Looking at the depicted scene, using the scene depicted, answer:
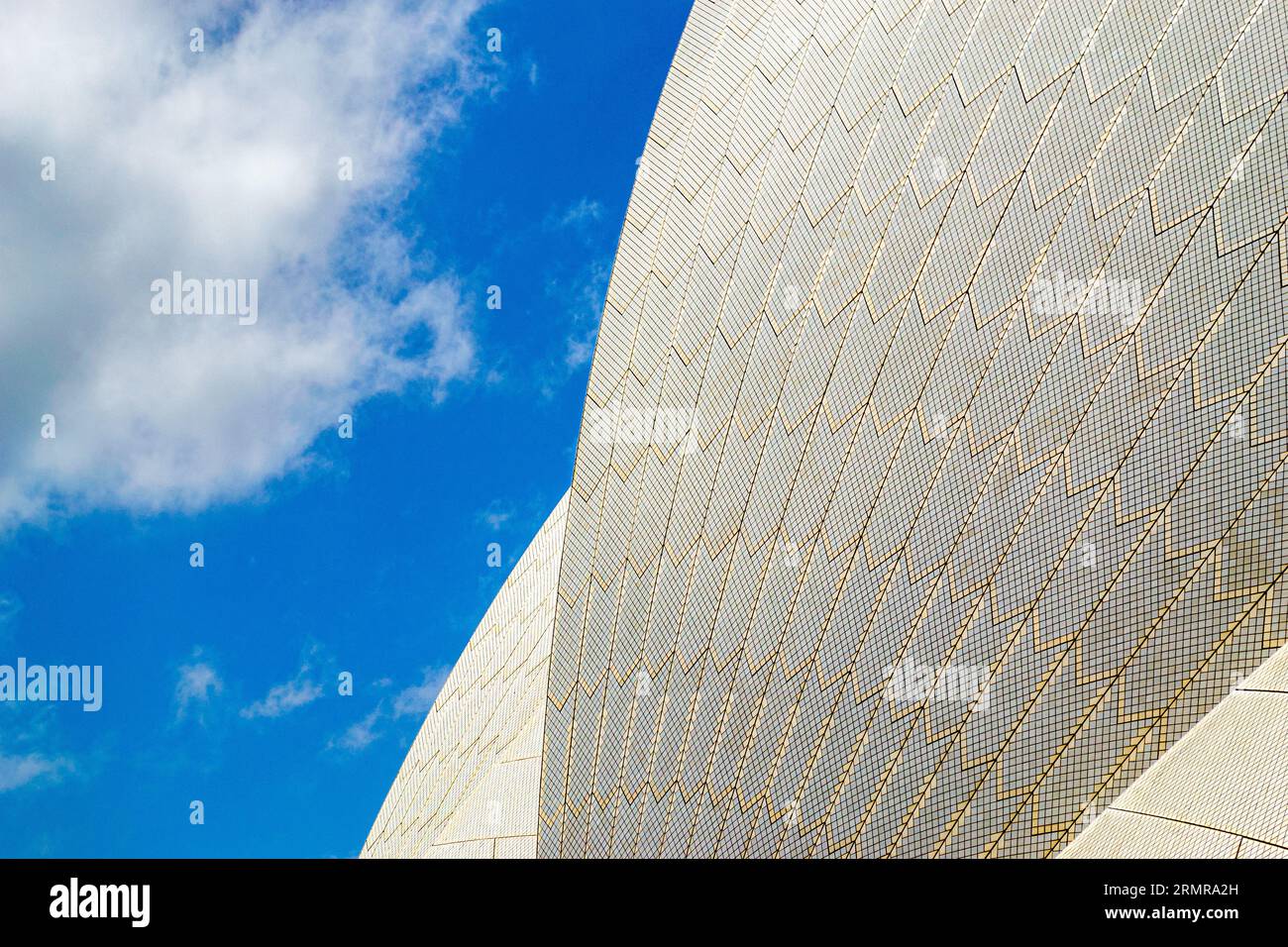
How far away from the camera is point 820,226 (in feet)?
31.7

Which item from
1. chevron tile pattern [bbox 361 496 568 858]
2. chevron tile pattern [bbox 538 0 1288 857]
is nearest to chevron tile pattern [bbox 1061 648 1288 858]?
chevron tile pattern [bbox 538 0 1288 857]

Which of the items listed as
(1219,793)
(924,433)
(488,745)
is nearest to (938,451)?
(924,433)

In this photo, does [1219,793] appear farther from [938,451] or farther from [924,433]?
[924,433]

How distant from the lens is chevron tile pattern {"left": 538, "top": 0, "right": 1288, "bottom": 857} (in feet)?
22.9

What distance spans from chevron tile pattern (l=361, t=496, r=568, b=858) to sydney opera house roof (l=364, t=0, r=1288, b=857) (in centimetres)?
221

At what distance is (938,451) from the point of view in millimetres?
8406

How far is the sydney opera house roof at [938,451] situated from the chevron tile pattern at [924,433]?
3cm

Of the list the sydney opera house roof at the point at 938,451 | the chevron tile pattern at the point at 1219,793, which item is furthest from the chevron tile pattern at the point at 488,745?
the chevron tile pattern at the point at 1219,793

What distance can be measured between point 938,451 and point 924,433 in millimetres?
208
